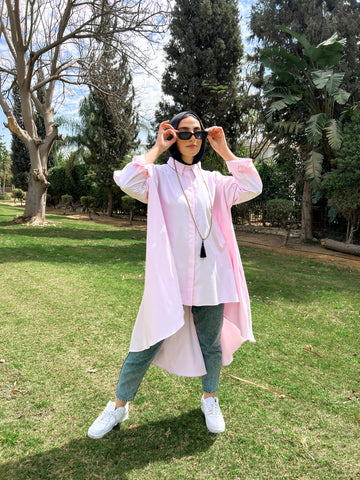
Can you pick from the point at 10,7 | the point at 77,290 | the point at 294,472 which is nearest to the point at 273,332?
the point at 294,472

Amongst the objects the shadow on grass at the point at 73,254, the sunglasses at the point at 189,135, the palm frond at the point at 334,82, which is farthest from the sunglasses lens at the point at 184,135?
the palm frond at the point at 334,82

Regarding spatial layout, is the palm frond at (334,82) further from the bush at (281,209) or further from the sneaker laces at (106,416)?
the sneaker laces at (106,416)

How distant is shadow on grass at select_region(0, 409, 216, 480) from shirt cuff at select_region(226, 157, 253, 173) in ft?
5.63

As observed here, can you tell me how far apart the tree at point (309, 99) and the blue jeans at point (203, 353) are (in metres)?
11.1

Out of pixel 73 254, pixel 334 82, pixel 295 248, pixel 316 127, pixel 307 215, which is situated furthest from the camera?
pixel 307 215

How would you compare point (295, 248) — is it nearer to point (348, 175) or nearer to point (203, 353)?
point (348, 175)

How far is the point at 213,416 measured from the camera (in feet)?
7.01

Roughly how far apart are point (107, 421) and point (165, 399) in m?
0.56

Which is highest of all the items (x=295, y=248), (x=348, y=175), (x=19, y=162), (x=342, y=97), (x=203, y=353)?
(x=342, y=97)

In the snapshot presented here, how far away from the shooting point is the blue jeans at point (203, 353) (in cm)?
197

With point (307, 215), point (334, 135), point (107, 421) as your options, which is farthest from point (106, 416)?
point (307, 215)

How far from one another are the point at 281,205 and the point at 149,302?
1204 cm

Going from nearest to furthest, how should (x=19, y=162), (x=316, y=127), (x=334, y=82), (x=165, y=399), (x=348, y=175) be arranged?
(x=165, y=399) → (x=348, y=175) → (x=334, y=82) → (x=316, y=127) → (x=19, y=162)

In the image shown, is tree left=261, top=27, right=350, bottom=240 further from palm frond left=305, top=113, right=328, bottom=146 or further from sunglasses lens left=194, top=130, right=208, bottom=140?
sunglasses lens left=194, top=130, right=208, bottom=140
